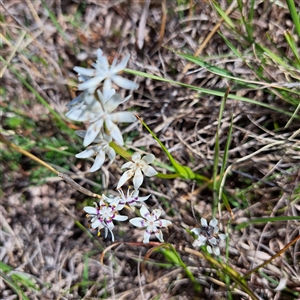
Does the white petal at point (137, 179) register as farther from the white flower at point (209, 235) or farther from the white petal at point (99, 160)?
the white flower at point (209, 235)

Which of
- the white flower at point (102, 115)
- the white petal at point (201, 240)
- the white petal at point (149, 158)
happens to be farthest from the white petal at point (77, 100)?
the white petal at point (201, 240)

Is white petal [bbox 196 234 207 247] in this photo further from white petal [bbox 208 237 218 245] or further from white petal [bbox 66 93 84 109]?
white petal [bbox 66 93 84 109]

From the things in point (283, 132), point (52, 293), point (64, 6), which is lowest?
point (52, 293)

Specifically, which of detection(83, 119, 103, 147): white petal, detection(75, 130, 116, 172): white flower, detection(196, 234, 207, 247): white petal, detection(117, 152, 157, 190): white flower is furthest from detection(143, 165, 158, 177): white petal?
detection(196, 234, 207, 247): white petal

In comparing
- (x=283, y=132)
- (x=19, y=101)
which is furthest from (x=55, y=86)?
(x=283, y=132)

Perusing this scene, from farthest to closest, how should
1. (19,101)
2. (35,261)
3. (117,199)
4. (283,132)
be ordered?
1. (19,101)
2. (35,261)
3. (283,132)
4. (117,199)

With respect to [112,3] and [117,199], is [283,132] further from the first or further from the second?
[112,3]
